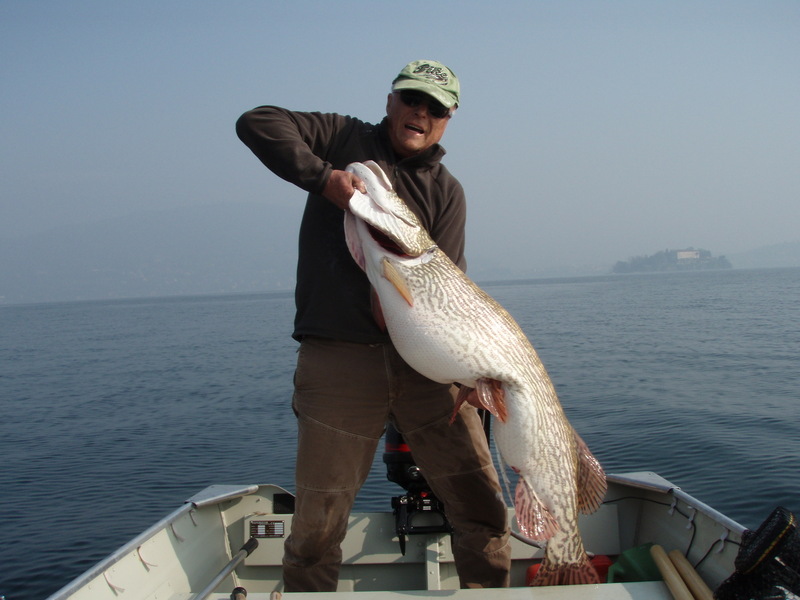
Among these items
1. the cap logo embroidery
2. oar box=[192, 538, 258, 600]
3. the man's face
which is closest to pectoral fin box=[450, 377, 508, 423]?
the man's face

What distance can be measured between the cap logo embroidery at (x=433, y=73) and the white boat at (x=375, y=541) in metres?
2.67

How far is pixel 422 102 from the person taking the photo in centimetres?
334

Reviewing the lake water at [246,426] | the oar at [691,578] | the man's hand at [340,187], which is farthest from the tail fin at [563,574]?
the lake water at [246,426]

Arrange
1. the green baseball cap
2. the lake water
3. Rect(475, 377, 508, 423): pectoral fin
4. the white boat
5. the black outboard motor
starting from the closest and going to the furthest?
1. Rect(475, 377, 508, 423): pectoral fin
2. the green baseball cap
3. the white boat
4. the black outboard motor
5. the lake water

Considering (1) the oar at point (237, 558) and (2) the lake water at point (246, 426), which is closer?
(1) the oar at point (237, 558)

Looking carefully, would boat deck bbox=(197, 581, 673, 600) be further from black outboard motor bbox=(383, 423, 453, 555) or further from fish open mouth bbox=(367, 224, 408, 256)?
fish open mouth bbox=(367, 224, 408, 256)

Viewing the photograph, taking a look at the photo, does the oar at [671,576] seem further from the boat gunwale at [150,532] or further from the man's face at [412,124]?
the boat gunwale at [150,532]

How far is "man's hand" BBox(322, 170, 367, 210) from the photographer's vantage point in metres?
2.90

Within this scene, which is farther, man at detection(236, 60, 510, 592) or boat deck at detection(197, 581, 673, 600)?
man at detection(236, 60, 510, 592)

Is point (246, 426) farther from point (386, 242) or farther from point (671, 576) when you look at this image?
point (671, 576)

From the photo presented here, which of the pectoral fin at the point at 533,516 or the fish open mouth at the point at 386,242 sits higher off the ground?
the fish open mouth at the point at 386,242

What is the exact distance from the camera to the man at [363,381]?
3.33 meters

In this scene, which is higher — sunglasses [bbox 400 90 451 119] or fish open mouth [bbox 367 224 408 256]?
sunglasses [bbox 400 90 451 119]

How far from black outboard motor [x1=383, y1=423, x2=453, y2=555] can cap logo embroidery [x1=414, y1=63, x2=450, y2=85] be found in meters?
2.18
